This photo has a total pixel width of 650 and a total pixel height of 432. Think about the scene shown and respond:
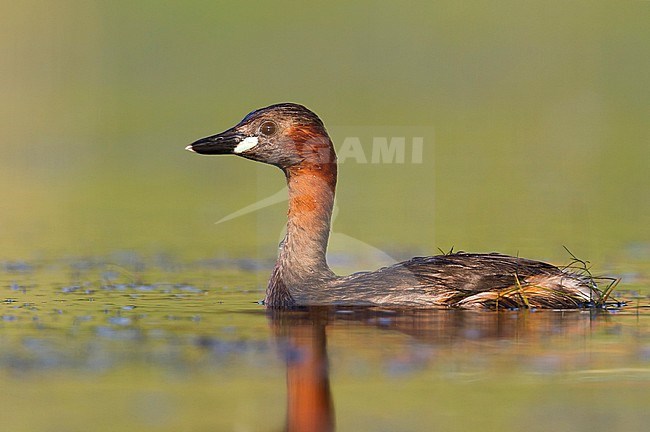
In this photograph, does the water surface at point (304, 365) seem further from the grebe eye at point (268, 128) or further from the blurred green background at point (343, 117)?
the blurred green background at point (343, 117)

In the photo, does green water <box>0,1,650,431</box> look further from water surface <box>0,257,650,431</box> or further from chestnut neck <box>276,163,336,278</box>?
chestnut neck <box>276,163,336,278</box>

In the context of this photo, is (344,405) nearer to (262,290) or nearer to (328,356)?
(328,356)

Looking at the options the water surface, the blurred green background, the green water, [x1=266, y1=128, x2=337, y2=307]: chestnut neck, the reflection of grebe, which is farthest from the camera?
the blurred green background

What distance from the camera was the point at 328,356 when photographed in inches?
371

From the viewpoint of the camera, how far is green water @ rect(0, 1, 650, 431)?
8.48 metres

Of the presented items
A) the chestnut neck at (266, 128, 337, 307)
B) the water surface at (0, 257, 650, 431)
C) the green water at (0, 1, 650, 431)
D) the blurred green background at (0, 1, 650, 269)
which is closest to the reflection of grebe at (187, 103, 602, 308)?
the chestnut neck at (266, 128, 337, 307)

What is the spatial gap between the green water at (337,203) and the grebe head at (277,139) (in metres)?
1.17

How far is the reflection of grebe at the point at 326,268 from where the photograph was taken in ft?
37.0

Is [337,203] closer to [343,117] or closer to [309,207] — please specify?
[309,207]

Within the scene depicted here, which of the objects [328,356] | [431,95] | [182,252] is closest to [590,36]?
[431,95]

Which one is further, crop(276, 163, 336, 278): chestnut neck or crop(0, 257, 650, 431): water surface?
crop(276, 163, 336, 278): chestnut neck

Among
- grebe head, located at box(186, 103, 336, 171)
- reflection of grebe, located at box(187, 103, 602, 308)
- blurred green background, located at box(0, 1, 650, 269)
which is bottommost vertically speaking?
reflection of grebe, located at box(187, 103, 602, 308)

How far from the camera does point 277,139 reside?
1196 centimetres

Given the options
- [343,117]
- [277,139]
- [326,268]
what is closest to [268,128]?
[277,139]
